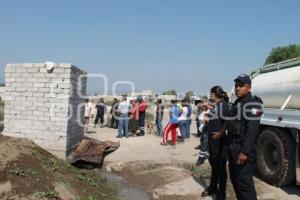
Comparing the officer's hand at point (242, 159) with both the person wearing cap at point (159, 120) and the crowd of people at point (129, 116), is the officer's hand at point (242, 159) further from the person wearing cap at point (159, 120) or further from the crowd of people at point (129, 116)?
the person wearing cap at point (159, 120)

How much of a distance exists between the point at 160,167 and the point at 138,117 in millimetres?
6192

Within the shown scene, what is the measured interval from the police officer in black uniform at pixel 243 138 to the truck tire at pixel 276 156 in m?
2.40

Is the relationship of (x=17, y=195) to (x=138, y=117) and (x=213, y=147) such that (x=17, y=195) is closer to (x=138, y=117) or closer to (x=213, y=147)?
(x=213, y=147)

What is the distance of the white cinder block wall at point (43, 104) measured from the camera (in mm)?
11023

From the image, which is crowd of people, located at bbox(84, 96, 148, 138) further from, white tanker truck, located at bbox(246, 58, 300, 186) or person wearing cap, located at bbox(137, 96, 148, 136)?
white tanker truck, located at bbox(246, 58, 300, 186)

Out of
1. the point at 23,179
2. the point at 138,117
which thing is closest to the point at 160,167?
the point at 23,179

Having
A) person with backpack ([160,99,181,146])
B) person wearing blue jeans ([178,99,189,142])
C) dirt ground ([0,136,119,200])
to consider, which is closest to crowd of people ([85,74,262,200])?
dirt ground ([0,136,119,200])

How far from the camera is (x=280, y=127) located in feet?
26.9

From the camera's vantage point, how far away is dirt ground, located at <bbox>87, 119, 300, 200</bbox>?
7961 mm

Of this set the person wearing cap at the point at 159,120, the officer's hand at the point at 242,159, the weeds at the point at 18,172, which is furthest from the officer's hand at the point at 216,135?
the person wearing cap at the point at 159,120

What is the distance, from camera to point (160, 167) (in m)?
10.2

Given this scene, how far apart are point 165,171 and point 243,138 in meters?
4.22

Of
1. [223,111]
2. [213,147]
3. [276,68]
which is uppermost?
[276,68]

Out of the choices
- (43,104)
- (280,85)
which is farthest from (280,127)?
(43,104)
